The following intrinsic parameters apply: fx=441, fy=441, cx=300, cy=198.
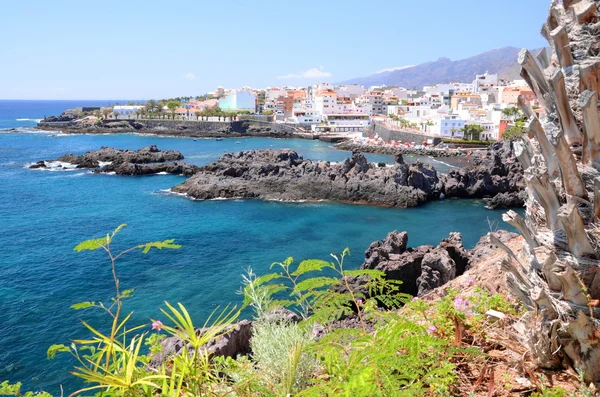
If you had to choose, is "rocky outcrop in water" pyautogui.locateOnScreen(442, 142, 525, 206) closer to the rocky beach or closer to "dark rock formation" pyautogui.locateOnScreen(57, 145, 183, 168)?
"dark rock formation" pyautogui.locateOnScreen(57, 145, 183, 168)

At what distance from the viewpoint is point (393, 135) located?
67.1 m

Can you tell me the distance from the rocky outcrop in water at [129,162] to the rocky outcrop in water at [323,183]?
766 centimetres

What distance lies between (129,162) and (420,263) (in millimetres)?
38159

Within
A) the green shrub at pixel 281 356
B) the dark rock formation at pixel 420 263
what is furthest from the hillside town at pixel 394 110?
the green shrub at pixel 281 356

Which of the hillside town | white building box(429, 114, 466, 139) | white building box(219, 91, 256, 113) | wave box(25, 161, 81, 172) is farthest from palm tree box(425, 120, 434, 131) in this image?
white building box(219, 91, 256, 113)

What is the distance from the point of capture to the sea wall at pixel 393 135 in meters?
61.7

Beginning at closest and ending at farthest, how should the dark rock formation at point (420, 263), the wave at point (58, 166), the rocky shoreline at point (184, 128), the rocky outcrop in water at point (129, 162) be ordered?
1. the dark rock formation at point (420, 263)
2. the rocky outcrop in water at point (129, 162)
3. the wave at point (58, 166)
4. the rocky shoreline at point (184, 128)

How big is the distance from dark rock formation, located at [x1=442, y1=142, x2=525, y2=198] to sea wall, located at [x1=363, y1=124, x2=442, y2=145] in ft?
85.2

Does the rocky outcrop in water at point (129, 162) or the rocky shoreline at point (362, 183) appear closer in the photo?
the rocky shoreline at point (362, 183)

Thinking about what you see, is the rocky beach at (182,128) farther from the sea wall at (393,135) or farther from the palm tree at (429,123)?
the palm tree at (429,123)

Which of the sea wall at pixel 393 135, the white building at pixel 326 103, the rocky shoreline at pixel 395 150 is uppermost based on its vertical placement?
the white building at pixel 326 103

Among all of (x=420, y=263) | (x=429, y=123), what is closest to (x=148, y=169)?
(x=420, y=263)

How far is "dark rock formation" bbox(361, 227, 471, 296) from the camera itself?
13.7 m

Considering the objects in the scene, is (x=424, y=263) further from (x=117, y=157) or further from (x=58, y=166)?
(x=58, y=166)
